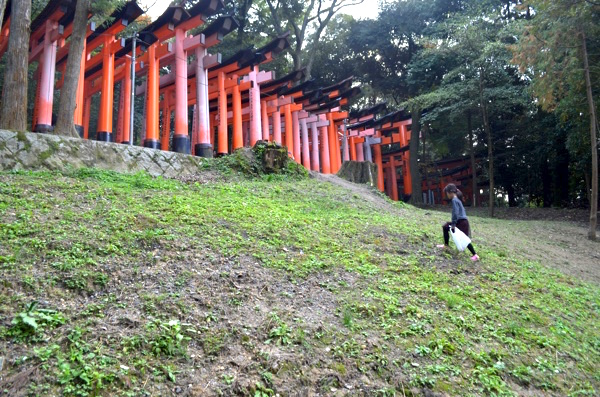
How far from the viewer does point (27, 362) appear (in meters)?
2.65

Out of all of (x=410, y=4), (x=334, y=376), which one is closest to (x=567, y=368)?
(x=334, y=376)

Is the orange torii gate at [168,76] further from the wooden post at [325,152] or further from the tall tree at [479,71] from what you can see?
the tall tree at [479,71]

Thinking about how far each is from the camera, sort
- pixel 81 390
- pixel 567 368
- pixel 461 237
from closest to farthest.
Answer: pixel 81 390 < pixel 567 368 < pixel 461 237

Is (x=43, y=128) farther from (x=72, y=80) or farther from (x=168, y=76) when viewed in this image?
(x=168, y=76)

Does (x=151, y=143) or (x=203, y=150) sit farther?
(x=203, y=150)

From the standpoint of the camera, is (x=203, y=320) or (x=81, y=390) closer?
(x=81, y=390)

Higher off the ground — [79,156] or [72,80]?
[72,80]

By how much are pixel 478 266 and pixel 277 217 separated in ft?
10.8

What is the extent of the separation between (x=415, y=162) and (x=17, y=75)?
17994mm

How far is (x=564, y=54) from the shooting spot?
41.8 feet

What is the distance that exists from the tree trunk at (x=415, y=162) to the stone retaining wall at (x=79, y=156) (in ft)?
45.6

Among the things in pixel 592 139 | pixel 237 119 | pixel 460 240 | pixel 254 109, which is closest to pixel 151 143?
pixel 237 119

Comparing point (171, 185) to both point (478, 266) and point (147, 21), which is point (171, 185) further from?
point (147, 21)

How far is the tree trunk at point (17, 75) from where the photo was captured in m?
8.05
